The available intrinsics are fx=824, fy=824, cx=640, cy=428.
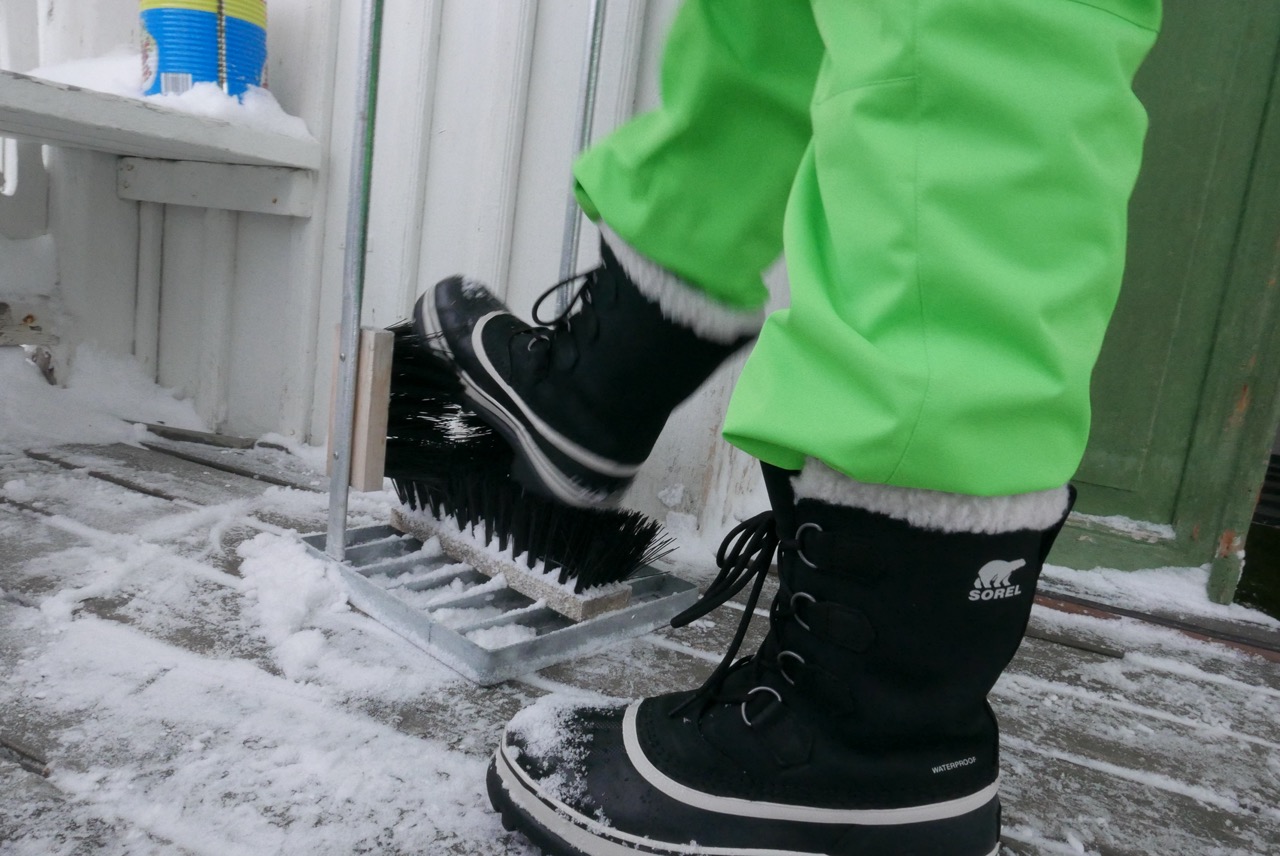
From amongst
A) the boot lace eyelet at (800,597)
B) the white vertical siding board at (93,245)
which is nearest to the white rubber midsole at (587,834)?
the boot lace eyelet at (800,597)

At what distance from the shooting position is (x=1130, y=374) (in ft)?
4.17

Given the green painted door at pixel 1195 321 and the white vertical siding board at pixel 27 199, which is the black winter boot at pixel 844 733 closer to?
the green painted door at pixel 1195 321

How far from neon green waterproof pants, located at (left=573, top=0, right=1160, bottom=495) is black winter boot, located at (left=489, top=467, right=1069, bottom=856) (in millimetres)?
53

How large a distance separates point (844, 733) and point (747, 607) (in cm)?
11

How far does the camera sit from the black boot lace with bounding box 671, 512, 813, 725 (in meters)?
0.52

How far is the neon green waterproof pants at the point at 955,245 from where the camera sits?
1.32 feet

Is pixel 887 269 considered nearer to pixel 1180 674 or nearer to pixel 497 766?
pixel 497 766

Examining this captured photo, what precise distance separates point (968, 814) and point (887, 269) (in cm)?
33

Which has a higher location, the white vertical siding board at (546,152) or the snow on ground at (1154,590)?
the white vertical siding board at (546,152)

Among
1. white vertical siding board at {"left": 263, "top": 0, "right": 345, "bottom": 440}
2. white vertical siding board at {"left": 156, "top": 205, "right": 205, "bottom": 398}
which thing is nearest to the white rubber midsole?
white vertical siding board at {"left": 263, "top": 0, "right": 345, "bottom": 440}

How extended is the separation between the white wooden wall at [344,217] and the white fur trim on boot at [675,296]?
16.7 inches

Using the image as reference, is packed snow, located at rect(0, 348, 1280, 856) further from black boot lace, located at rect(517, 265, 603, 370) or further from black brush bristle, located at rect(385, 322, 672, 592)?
black boot lace, located at rect(517, 265, 603, 370)

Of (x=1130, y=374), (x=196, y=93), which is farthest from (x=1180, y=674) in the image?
(x=196, y=93)

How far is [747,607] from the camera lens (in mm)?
569
